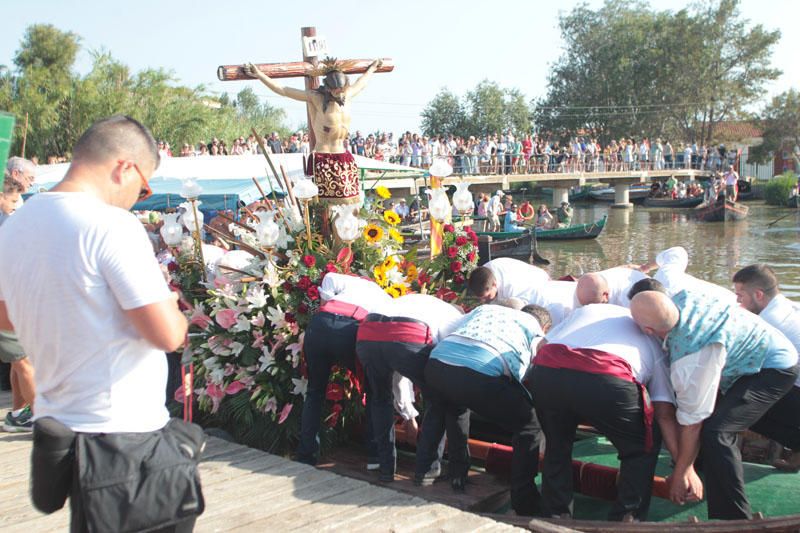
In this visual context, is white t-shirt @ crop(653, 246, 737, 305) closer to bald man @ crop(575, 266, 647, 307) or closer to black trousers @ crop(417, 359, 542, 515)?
bald man @ crop(575, 266, 647, 307)

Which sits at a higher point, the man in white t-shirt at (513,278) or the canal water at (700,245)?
the man in white t-shirt at (513,278)

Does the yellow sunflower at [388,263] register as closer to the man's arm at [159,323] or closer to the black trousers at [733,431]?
the black trousers at [733,431]

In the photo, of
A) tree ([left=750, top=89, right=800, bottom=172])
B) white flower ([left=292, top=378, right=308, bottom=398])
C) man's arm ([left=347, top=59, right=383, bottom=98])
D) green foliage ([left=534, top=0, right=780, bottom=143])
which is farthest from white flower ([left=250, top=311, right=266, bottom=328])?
green foliage ([left=534, top=0, right=780, bottom=143])

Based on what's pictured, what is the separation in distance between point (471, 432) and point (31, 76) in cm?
2951

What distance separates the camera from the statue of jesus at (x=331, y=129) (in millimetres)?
6293

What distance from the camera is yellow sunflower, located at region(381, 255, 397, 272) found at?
6055 millimetres

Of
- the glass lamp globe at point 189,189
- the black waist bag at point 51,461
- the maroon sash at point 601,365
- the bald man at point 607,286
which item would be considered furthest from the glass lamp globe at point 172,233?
the black waist bag at point 51,461

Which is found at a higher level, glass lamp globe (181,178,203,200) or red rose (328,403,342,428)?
glass lamp globe (181,178,203,200)

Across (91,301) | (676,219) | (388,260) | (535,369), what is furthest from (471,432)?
(676,219)

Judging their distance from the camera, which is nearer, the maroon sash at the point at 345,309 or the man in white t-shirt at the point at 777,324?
the man in white t-shirt at the point at 777,324

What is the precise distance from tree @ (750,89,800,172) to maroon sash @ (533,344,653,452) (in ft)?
171

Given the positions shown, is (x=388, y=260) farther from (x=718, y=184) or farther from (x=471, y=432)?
(x=718, y=184)

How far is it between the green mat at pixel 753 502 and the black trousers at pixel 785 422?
23 centimetres

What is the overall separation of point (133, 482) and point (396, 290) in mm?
4025
